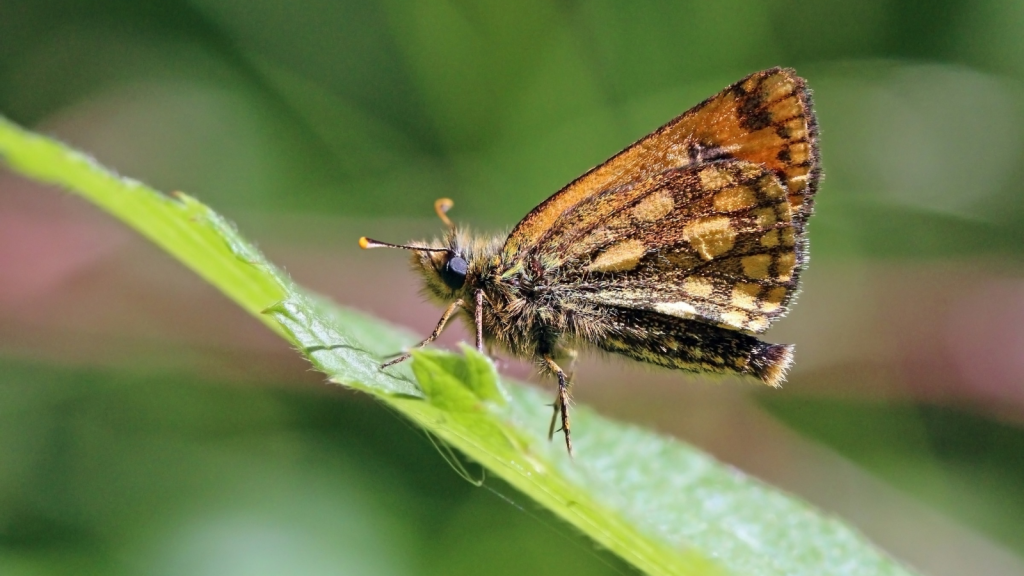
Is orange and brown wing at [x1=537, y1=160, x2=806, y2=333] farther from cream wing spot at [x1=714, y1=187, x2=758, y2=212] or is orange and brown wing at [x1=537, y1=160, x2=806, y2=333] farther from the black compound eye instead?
the black compound eye

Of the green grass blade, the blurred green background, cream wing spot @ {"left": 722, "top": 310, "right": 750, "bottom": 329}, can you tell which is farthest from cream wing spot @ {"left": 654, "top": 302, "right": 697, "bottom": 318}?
the blurred green background

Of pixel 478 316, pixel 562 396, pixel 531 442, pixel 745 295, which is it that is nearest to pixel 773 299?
pixel 745 295

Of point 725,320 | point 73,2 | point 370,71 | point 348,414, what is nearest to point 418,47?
point 370,71

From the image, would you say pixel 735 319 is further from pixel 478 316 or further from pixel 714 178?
pixel 478 316

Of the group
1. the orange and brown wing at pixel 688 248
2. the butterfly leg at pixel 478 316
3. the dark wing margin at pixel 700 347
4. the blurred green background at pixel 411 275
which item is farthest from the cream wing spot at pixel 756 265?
the blurred green background at pixel 411 275

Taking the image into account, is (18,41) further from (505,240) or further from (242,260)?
(242,260)
